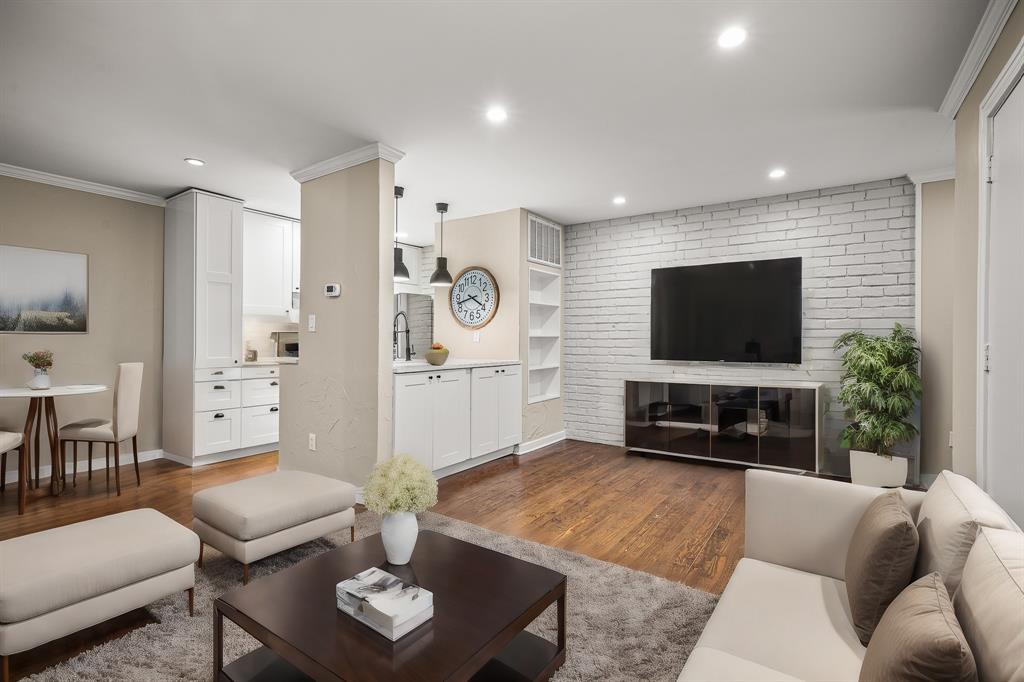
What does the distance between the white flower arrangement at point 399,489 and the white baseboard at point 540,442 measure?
3.44 metres

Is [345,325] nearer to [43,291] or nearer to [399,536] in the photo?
[399,536]

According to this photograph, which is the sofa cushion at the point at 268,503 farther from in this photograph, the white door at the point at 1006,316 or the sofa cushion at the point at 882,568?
the white door at the point at 1006,316

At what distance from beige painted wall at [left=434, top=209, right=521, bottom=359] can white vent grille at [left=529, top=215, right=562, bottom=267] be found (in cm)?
26

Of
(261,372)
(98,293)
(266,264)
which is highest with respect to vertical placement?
(266,264)

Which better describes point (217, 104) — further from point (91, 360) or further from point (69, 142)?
point (91, 360)

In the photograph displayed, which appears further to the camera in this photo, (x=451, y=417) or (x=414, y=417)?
(x=451, y=417)

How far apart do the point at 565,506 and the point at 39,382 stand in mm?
3757

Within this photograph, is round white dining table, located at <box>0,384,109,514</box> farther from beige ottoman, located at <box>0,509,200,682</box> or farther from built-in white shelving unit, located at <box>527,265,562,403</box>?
built-in white shelving unit, located at <box>527,265,562,403</box>

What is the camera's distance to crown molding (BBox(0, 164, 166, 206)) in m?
3.94

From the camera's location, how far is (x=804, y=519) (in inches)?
70.7

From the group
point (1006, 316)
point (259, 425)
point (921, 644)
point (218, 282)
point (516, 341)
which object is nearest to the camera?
point (921, 644)

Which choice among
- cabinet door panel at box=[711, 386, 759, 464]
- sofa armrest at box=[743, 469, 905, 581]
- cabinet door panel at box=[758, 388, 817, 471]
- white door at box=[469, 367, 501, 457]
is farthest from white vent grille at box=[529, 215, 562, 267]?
sofa armrest at box=[743, 469, 905, 581]

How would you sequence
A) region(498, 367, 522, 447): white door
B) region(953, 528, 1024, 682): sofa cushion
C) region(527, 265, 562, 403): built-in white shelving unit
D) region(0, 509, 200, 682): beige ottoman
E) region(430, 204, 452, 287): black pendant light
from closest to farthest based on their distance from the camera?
region(953, 528, 1024, 682): sofa cushion → region(0, 509, 200, 682): beige ottoman → region(498, 367, 522, 447): white door → region(430, 204, 452, 287): black pendant light → region(527, 265, 562, 403): built-in white shelving unit

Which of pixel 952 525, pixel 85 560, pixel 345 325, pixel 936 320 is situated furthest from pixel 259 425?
pixel 936 320
